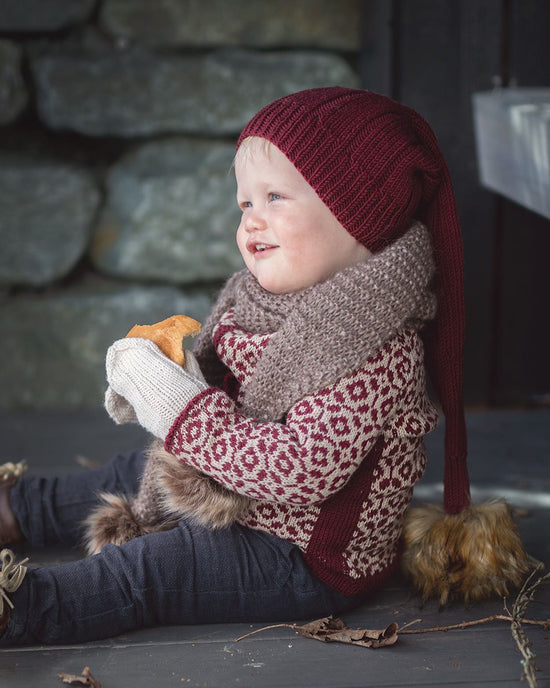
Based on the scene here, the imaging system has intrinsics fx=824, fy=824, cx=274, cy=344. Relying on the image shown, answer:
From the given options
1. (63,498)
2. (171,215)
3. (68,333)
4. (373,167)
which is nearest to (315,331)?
(373,167)

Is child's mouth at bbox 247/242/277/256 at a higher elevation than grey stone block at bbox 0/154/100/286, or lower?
higher

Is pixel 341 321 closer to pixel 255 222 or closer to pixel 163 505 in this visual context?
pixel 255 222

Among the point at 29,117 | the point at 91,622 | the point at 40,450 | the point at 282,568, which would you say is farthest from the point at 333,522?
the point at 29,117

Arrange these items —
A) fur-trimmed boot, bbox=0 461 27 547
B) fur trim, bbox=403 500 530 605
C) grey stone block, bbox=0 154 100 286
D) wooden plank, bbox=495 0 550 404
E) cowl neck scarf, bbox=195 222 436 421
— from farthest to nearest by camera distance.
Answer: grey stone block, bbox=0 154 100 286, wooden plank, bbox=495 0 550 404, fur-trimmed boot, bbox=0 461 27 547, fur trim, bbox=403 500 530 605, cowl neck scarf, bbox=195 222 436 421

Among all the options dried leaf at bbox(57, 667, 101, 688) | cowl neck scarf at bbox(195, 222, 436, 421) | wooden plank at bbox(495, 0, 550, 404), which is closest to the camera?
dried leaf at bbox(57, 667, 101, 688)

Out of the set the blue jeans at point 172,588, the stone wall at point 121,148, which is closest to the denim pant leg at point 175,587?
the blue jeans at point 172,588

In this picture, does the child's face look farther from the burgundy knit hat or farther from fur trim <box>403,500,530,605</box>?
fur trim <box>403,500,530,605</box>

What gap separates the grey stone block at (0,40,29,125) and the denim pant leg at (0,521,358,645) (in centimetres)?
169

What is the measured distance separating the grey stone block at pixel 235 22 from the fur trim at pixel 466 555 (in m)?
1.73

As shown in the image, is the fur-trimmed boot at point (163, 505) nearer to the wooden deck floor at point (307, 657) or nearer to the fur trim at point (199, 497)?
the fur trim at point (199, 497)

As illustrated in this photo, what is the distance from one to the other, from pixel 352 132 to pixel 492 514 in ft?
2.26

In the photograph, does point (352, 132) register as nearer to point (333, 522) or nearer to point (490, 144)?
point (333, 522)

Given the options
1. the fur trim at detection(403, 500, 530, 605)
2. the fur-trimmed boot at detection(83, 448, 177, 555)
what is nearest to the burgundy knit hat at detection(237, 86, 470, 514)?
the fur trim at detection(403, 500, 530, 605)

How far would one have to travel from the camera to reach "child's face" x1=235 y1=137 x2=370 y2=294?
130 centimetres
